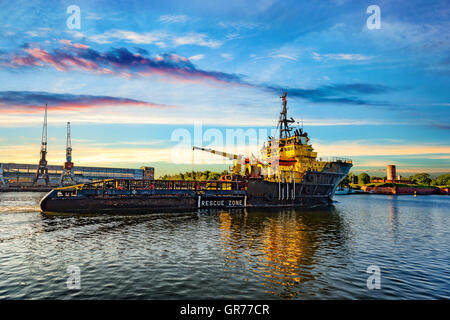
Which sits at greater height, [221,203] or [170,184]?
[170,184]

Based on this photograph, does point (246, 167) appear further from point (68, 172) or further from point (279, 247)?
point (68, 172)

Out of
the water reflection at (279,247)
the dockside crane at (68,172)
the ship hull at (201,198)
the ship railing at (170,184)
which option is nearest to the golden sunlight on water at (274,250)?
the water reflection at (279,247)

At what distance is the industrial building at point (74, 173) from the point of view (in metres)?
162

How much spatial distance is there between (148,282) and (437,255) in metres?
25.1

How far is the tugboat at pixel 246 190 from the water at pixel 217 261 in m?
13.9

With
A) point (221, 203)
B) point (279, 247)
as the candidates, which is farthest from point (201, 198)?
point (279, 247)

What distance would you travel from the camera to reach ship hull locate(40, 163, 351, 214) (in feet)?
159

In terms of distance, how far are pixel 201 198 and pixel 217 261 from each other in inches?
1427

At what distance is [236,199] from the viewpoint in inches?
2347

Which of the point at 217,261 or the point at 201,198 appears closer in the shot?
the point at 217,261

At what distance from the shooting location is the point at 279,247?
25.2 meters
